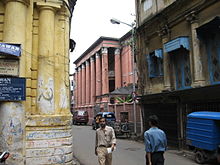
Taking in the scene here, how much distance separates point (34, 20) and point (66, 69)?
2.03m

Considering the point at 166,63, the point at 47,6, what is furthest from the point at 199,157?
the point at 47,6

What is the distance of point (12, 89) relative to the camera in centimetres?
688

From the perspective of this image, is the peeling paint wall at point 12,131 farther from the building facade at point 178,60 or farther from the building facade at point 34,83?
the building facade at point 178,60

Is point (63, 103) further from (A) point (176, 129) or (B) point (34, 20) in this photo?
(A) point (176, 129)

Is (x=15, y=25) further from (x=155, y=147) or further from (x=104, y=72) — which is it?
Result: (x=104, y=72)

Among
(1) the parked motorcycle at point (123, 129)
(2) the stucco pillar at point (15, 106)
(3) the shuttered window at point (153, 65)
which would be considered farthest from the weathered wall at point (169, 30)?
(2) the stucco pillar at point (15, 106)

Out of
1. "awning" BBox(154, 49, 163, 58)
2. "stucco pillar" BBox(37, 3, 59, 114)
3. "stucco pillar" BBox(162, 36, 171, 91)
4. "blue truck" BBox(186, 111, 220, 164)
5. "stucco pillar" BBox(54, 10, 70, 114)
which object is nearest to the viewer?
"stucco pillar" BBox(37, 3, 59, 114)

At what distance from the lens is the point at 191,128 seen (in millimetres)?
9289

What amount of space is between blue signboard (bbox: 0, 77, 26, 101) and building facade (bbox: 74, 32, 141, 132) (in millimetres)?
17713

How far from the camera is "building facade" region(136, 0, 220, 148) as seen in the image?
405 inches

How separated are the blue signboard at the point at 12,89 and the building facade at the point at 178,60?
732 centimetres

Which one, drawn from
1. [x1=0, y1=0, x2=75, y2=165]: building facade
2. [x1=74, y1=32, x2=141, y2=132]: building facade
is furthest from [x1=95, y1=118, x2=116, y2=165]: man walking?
[x1=74, y1=32, x2=141, y2=132]: building facade

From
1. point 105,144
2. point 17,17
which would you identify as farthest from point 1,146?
point 17,17

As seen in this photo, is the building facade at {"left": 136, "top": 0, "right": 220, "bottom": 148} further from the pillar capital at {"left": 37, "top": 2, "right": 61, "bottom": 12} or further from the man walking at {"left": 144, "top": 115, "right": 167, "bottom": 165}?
the pillar capital at {"left": 37, "top": 2, "right": 61, "bottom": 12}
